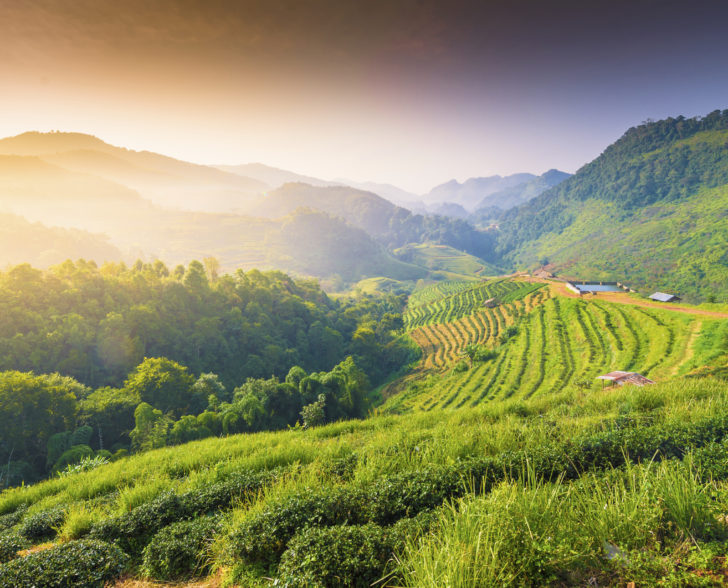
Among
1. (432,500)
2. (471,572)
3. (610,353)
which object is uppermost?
(471,572)

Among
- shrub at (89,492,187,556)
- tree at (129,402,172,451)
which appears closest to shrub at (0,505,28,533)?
shrub at (89,492,187,556)

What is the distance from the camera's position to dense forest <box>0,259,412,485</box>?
→ 92.9 ft

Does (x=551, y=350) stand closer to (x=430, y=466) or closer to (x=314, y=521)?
(x=430, y=466)

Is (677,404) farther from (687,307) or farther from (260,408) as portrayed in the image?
(687,307)

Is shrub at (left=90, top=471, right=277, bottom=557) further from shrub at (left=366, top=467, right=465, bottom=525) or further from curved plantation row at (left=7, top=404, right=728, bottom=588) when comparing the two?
shrub at (left=366, top=467, right=465, bottom=525)

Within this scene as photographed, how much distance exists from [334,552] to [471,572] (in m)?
1.97

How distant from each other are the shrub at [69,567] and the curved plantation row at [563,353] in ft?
122

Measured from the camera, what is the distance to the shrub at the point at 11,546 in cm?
633

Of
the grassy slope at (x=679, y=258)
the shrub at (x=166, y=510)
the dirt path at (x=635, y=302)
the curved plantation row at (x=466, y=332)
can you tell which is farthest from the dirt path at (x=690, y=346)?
the grassy slope at (x=679, y=258)

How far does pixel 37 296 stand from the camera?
45844mm

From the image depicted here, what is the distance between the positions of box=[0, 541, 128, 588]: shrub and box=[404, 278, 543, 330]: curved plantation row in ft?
317

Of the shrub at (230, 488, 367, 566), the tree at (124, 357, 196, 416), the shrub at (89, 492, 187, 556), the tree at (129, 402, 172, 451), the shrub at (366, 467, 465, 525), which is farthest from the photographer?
the tree at (124, 357, 196, 416)

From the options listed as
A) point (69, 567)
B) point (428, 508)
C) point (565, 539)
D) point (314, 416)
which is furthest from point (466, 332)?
point (69, 567)

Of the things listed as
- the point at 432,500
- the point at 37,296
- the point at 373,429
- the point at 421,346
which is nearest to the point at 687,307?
the point at 421,346
